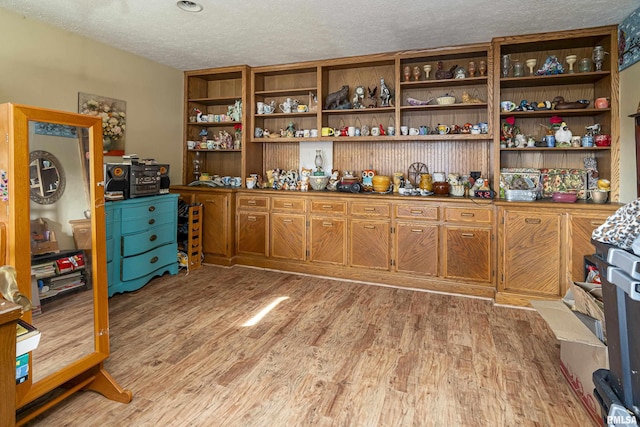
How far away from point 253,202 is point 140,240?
1.26 meters

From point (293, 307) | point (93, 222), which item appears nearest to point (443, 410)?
point (293, 307)

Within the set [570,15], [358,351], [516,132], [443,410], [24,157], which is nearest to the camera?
[24,157]

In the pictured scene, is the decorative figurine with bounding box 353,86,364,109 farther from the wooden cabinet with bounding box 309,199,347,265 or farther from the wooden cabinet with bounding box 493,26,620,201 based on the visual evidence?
the wooden cabinet with bounding box 493,26,620,201

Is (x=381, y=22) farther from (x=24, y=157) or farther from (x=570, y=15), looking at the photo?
(x=24, y=157)

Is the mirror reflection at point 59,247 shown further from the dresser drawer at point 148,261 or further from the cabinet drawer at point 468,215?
the cabinet drawer at point 468,215

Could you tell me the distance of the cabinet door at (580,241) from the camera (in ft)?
9.75

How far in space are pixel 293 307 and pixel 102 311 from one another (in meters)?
1.54

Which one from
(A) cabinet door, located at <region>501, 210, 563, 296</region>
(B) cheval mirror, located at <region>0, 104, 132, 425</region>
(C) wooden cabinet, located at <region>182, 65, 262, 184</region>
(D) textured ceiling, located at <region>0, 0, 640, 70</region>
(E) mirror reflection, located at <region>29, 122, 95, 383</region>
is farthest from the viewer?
(C) wooden cabinet, located at <region>182, 65, 262, 184</region>

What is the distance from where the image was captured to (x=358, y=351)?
2395mm

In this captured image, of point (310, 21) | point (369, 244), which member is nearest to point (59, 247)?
point (310, 21)

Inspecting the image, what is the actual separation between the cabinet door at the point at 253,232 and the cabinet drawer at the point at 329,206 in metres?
0.60

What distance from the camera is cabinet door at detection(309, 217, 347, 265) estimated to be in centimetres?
392

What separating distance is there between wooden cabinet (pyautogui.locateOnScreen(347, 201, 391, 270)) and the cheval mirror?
7.99 ft

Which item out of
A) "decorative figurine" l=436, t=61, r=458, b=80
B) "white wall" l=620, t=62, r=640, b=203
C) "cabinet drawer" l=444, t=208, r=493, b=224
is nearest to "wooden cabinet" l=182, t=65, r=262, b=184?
"decorative figurine" l=436, t=61, r=458, b=80
